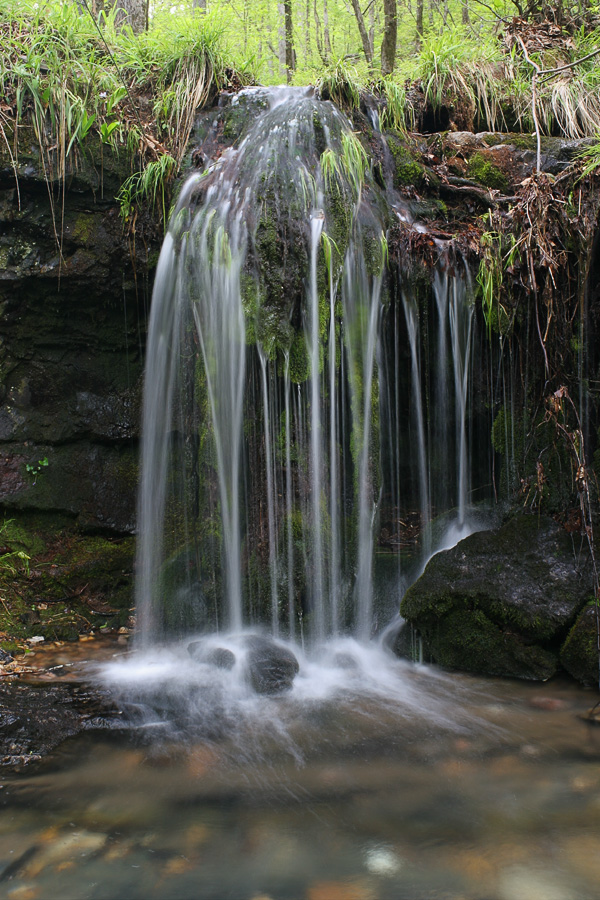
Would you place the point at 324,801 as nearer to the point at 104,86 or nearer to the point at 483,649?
the point at 483,649

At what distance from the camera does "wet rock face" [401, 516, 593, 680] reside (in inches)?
140

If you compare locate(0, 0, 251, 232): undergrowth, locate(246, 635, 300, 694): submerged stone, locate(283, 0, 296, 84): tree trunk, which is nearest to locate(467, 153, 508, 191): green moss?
locate(0, 0, 251, 232): undergrowth

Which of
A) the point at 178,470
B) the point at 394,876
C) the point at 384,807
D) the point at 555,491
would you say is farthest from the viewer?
the point at 178,470

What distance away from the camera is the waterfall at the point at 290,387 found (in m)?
4.04

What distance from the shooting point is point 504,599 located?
367cm

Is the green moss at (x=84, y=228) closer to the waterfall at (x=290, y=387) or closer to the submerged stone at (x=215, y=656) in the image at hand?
the waterfall at (x=290, y=387)

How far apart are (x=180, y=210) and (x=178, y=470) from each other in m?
1.86

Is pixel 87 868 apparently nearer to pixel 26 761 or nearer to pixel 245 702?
pixel 26 761

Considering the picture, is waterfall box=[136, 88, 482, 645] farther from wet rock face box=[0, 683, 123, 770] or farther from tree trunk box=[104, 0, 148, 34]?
tree trunk box=[104, 0, 148, 34]

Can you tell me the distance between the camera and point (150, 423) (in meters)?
4.54

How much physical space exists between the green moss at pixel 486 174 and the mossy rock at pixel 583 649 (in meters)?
3.22

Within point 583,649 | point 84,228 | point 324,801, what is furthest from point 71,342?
point 583,649

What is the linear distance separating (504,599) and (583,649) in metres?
0.48

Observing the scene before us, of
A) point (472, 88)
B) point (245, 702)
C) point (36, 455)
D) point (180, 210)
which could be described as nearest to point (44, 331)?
point (36, 455)
